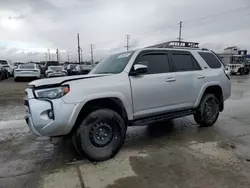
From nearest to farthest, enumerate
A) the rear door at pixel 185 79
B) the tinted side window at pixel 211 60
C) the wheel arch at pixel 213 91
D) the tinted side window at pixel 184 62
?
1. the rear door at pixel 185 79
2. the tinted side window at pixel 184 62
3. the wheel arch at pixel 213 91
4. the tinted side window at pixel 211 60

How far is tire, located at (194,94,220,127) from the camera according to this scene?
17.3 ft

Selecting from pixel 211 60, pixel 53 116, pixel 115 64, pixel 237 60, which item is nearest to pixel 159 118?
pixel 115 64

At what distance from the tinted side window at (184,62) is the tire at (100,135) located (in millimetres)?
1841

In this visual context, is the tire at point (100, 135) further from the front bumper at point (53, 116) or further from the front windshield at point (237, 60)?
the front windshield at point (237, 60)

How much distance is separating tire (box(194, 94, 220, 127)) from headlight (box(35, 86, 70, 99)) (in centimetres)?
325

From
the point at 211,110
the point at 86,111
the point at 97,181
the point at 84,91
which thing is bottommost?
the point at 97,181

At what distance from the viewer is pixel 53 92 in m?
3.28

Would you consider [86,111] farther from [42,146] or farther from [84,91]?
[42,146]

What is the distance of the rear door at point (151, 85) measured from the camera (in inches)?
156

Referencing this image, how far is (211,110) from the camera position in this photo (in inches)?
217

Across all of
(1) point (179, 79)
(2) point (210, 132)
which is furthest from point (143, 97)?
(2) point (210, 132)

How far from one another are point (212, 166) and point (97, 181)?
1.74 m

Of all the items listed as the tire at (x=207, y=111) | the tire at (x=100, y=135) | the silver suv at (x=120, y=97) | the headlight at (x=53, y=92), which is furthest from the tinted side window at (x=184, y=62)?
the headlight at (x=53, y=92)

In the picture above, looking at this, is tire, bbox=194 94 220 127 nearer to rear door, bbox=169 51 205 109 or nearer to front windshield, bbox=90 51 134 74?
rear door, bbox=169 51 205 109
